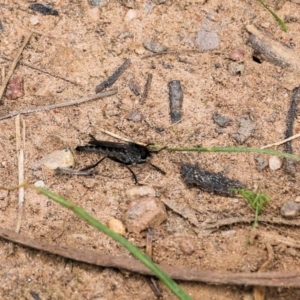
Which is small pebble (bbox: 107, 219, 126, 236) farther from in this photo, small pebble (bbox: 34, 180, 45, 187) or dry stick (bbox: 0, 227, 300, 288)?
small pebble (bbox: 34, 180, 45, 187)

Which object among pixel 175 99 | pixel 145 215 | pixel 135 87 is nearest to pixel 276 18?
pixel 175 99

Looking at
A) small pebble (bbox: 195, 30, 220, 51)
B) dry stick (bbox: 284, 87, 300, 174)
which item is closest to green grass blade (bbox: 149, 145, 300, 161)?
dry stick (bbox: 284, 87, 300, 174)

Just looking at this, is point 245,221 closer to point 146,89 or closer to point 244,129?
point 244,129

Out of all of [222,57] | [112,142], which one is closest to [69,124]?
[112,142]

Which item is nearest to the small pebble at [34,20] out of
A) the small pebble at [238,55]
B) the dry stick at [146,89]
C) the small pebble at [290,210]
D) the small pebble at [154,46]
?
the small pebble at [154,46]

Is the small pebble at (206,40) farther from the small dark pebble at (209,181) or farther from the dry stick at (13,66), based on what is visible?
the dry stick at (13,66)

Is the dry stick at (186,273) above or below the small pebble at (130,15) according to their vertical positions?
below

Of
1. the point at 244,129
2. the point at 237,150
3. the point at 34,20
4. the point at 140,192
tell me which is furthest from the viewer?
the point at 34,20
